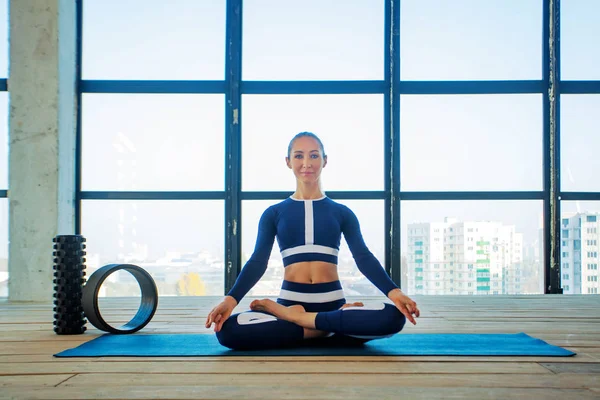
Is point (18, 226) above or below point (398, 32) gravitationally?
below

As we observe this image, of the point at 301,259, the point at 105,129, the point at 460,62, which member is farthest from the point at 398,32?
the point at 301,259

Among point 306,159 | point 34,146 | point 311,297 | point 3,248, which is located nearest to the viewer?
point 311,297

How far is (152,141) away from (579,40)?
383 centimetres

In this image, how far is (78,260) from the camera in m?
2.75

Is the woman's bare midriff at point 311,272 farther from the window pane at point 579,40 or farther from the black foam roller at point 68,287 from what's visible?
the window pane at point 579,40

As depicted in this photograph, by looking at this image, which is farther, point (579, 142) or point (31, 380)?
point (579, 142)

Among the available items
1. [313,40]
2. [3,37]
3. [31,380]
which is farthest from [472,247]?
[3,37]

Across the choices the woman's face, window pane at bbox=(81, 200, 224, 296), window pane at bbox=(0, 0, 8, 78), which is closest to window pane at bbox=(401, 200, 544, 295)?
window pane at bbox=(81, 200, 224, 296)

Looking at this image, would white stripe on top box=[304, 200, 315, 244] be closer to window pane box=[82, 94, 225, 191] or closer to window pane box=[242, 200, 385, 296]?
window pane box=[242, 200, 385, 296]

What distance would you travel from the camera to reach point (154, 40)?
4.98 meters

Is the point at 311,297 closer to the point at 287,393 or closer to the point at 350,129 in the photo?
the point at 287,393

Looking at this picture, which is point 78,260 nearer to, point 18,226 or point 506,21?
point 18,226

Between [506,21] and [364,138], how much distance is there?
1637 mm

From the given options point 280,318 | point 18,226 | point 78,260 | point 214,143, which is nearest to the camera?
point 280,318
